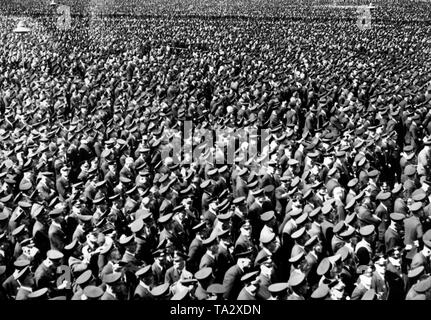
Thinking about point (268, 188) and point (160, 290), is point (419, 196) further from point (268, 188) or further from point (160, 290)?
point (160, 290)

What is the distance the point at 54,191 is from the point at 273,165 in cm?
466

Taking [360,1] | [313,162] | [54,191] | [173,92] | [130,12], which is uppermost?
[360,1]

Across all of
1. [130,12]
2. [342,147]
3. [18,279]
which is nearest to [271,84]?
[342,147]

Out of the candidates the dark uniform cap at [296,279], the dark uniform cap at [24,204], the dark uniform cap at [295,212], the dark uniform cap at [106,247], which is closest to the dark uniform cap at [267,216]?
the dark uniform cap at [295,212]

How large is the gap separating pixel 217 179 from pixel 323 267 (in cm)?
396

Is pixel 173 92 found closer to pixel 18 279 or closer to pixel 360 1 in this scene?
pixel 18 279

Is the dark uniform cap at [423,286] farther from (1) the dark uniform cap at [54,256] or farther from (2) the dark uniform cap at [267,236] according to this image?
(1) the dark uniform cap at [54,256]

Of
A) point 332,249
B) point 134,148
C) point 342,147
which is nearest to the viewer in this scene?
point 332,249

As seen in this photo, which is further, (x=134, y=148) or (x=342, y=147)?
(x=134, y=148)

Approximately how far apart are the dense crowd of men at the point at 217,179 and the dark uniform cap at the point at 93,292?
2cm

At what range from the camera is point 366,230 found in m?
6.66

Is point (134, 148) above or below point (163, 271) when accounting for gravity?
above

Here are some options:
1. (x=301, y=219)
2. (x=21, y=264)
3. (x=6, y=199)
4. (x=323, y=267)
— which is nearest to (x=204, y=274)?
(x=323, y=267)

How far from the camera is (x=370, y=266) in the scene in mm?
5984
